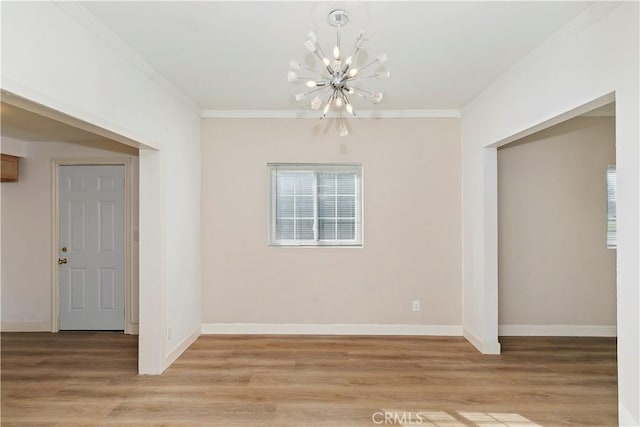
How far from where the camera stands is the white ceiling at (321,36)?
213 centimetres

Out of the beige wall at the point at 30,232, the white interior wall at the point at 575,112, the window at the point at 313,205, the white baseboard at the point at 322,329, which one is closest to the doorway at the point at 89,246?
the beige wall at the point at 30,232

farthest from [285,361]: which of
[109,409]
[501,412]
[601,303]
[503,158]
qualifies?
[601,303]

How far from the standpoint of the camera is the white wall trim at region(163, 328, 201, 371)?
340 cm

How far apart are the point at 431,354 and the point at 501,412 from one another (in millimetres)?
1081

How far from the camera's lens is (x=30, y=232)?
181 inches

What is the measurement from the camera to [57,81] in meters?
2.00

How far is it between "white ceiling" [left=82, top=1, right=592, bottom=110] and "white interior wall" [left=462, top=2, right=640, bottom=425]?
14 centimetres

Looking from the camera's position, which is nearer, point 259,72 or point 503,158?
point 259,72

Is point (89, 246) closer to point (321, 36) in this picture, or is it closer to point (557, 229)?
point (321, 36)

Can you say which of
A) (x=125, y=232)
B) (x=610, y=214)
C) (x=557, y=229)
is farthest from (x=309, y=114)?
(x=610, y=214)

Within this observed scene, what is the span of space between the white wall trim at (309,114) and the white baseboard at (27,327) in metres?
3.36

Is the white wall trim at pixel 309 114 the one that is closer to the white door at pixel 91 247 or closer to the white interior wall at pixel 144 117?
the white interior wall at pixel 144 117

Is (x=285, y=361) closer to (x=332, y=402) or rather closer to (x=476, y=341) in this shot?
(x=332, y=402)

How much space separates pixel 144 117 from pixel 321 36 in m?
1.63
